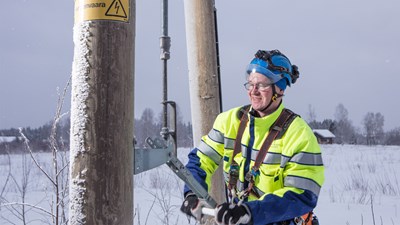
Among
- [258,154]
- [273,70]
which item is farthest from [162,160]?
[273,70]

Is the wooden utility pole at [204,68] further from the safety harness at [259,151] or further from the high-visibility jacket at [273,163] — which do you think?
the safety harness at [259,151]

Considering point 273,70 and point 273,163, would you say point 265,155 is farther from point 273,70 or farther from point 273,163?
point 273,70

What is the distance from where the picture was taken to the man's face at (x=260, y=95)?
8.22 ft

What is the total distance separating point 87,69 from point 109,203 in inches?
18.3

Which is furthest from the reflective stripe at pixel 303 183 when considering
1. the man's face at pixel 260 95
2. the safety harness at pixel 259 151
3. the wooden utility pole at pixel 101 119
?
the wooden utility pole at pixel 101 119

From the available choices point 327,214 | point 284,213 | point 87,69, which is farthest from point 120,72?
point 327,214

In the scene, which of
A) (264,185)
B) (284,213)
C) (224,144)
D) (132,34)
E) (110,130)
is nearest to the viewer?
(110,130)

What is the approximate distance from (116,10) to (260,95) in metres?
1.27

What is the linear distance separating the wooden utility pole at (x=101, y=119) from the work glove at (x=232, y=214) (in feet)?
2.08

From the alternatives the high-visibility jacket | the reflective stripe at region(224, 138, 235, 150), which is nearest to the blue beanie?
the high-visibility jacket

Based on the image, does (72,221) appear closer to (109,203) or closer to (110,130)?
(109,203)

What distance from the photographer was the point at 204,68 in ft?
10.9

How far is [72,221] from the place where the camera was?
1440mm

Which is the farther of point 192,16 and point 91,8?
point 192,16
